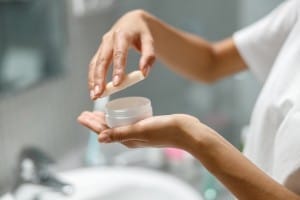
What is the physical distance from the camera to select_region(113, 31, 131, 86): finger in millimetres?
539

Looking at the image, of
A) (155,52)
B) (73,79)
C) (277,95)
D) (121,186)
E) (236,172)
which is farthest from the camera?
(73,79)

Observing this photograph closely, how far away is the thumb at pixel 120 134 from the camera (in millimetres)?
497

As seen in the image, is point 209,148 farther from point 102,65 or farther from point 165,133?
point 102,65

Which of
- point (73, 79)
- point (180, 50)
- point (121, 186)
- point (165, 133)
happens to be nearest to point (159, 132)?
point (165, 133)

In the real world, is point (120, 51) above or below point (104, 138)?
above

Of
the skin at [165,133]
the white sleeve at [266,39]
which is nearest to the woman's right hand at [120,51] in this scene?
the skin at [165,133]

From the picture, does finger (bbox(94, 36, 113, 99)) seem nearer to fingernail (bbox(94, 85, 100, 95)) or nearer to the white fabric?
fingernail (bbox(94, 85, 100, 95))

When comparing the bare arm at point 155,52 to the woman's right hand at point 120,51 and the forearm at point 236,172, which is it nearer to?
the woman's right hand at point 120,51

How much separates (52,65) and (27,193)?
0.31 meters

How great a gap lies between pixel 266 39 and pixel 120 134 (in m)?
0.42

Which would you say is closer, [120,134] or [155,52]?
[120,134]

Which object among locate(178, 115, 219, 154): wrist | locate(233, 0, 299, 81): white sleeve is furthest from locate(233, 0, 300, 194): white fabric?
locate(178, 115, 219, 154): wrist

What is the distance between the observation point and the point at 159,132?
1.63 feet

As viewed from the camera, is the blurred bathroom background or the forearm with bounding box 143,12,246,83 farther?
the blurred bathroom background
